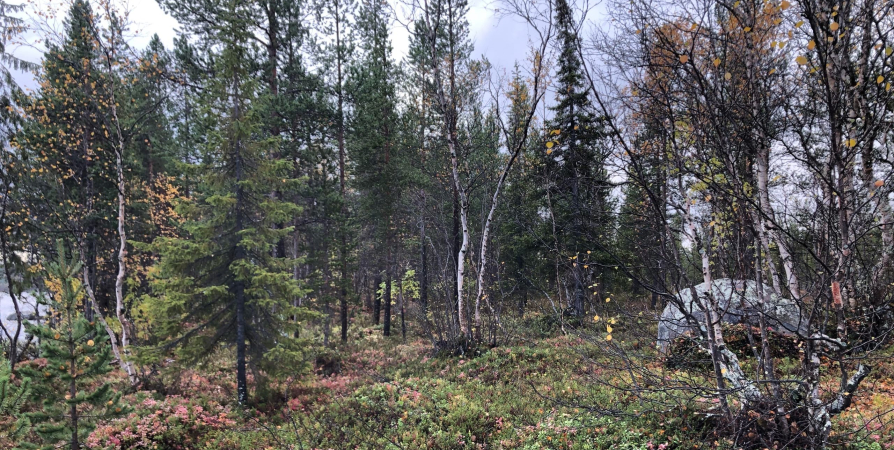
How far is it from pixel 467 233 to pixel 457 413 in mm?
4607

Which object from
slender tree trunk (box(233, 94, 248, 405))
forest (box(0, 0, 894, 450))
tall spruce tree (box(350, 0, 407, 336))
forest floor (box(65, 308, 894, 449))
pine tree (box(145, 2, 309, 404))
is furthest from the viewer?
tall spruce tree (box(350, 0, 407, 336))

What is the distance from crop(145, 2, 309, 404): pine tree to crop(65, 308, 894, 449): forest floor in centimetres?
142

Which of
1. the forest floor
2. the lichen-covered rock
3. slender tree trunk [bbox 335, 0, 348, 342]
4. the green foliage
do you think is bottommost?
the forest floor

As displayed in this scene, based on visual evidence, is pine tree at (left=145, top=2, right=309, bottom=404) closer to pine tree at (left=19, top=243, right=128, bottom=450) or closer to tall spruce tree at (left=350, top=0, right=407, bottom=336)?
pine tree at (left=19, top=243, right=128, bottom=450)

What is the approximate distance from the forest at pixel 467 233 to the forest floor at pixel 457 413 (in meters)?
0.06

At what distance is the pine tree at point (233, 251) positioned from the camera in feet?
31.3

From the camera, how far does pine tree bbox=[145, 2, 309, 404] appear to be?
9539 mm

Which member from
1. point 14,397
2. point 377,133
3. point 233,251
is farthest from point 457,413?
point 377,133

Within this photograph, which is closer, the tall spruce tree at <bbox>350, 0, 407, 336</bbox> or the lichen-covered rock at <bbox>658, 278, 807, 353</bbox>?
the lichen-covered rock at <bbox>658, 278, 807, 353</bbox>

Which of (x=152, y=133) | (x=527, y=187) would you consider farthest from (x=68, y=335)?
(x=152, y=133)

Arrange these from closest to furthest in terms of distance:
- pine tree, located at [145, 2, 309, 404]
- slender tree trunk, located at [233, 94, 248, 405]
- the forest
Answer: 1. the forest
2. pine tree, located at [145, 2, 309, 404]
3. slender tree trunk, located at [233, 94, 248, 405]

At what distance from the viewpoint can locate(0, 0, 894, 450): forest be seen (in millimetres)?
3330

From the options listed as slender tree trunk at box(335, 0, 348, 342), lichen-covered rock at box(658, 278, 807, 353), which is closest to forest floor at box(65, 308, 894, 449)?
lichen-covered rock at box(658, 278, 807, 353)

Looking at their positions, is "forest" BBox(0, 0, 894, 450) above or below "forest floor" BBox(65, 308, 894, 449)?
above
